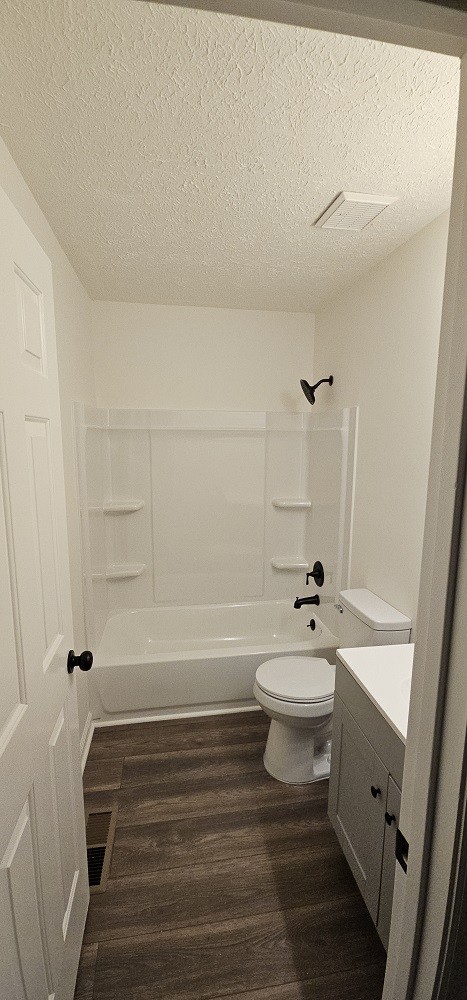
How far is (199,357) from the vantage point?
9.55ft

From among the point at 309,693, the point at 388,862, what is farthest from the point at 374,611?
the point at 388,862

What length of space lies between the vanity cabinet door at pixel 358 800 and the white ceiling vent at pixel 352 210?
5.75ft

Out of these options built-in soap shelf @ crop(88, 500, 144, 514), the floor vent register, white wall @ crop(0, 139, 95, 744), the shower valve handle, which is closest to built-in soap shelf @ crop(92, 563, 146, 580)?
built-in soap shelf @ crop(88, 500, 144, 514)

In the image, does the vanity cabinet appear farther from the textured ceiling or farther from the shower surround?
the textured ceiling

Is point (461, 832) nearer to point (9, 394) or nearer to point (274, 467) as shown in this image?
point (9, 394)

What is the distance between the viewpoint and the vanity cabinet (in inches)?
46.4

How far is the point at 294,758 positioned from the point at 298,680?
356mm

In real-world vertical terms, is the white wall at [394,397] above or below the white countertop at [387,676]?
above

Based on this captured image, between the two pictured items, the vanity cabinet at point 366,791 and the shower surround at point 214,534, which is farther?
the shower surround at point 214,534

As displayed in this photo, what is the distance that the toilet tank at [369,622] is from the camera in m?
1.85

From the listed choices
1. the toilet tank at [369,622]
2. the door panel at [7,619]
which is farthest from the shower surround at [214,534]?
the door panel at [7,619]

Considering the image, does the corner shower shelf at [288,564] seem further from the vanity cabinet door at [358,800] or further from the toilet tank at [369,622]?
the vanity cabinet door at [358,800]

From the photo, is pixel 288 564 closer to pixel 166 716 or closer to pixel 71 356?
pixel 166 716

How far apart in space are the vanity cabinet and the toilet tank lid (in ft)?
1.25
